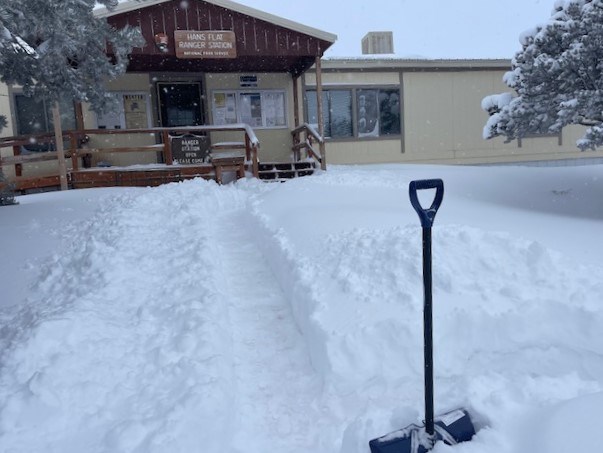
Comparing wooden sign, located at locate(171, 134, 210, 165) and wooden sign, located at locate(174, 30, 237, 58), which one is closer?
wooden sign, located at locate(174, 30, 237, 58)

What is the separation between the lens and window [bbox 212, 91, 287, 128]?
14.9 meters

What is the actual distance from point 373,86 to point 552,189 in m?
7.12

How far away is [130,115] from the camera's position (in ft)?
46.3

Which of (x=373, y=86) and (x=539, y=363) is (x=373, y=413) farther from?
(x=373, y=86)

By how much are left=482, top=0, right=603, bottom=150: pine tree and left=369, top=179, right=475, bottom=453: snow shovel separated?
262 inches

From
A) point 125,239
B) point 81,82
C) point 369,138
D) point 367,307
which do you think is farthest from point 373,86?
point 367,307

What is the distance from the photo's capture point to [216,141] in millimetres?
14609

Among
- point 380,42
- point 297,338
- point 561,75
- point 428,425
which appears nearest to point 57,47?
point 297,338

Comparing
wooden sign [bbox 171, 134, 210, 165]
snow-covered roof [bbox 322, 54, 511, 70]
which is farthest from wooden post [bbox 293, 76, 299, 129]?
wooden sign [bbox 171, 134, 210, 165]

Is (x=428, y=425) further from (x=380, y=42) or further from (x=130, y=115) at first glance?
(x=380, y=42)

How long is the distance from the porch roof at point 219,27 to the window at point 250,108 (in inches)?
69.4

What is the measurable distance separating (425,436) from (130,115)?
13540mm

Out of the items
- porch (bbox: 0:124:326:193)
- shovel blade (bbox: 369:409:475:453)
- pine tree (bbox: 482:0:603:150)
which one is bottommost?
shovel blade (bbox: 369:409:475:453)

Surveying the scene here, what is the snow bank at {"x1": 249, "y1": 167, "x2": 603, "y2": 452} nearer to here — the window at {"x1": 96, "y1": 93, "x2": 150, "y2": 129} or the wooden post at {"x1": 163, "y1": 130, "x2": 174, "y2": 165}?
the wooden post at {"x1": 163, "y1": 130, "x2": 174, "y2": 165}
